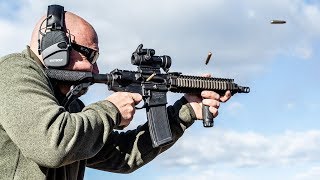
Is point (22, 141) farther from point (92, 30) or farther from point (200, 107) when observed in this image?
point (200, 107)

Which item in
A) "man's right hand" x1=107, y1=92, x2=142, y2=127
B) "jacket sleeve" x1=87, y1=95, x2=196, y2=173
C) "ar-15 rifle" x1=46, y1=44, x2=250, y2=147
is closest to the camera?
"man's right hand" x1=107, y1=92, x2=142, y2=127

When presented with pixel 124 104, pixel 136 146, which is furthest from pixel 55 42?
pixel 136 146

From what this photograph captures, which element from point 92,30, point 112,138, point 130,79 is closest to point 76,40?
point 92,30

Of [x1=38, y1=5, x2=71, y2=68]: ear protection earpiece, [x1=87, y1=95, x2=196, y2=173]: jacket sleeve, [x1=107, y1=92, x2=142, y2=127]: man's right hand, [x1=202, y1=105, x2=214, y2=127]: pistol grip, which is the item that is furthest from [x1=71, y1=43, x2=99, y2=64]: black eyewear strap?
[x1=202, y1=105, x2=214, y2=127]: pistol grip

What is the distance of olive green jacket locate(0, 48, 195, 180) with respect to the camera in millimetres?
6559

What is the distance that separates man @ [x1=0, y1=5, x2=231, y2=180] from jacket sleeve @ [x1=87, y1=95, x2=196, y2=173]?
4.44ft

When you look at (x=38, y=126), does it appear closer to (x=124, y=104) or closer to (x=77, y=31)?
(x=124, y=104)

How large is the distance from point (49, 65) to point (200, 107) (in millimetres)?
2674

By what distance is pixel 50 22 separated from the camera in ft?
24.7

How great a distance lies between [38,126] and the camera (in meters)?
6.54

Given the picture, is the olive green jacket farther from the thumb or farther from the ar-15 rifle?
the ar-15 rifle

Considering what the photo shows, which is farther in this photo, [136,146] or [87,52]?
[136,146]

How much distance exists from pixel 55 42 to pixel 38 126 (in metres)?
1.31

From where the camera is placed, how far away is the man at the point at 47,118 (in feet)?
21.5
